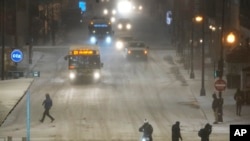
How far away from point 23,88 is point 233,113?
1596 cm

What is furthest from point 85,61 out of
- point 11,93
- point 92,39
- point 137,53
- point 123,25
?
point 123,25

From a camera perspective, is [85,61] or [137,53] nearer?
[85,61]

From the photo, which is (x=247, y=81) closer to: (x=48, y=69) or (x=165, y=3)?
(x=48, y=69)

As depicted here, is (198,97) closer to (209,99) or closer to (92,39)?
(209,99)

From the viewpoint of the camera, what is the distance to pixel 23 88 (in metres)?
51.3

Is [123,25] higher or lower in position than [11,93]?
higher

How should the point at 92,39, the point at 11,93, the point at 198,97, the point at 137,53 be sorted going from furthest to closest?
the point at 92,39 → the point at 137,53 → the point at 11,93 → the point at 198,97

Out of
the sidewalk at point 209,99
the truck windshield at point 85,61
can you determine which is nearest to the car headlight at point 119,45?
the sidewalk at point 209,99

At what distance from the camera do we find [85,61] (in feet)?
184

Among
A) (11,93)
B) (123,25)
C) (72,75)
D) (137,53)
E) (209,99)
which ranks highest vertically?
(123,25)

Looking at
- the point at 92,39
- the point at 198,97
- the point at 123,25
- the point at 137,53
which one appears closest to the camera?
the point at 198,97

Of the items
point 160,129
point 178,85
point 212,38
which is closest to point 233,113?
point 160,129

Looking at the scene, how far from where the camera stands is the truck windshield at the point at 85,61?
184ft

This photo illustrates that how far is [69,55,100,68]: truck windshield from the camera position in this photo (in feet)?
184
